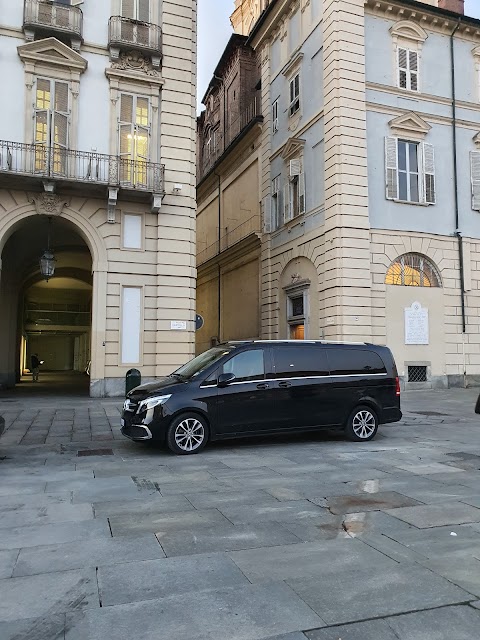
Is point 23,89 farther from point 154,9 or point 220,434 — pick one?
Result: point 220,434

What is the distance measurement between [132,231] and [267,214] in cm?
972

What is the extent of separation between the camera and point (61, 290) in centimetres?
3519

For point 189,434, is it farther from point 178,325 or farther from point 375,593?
point 178,325

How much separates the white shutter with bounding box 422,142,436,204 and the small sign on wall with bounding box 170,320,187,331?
1074 centimetres

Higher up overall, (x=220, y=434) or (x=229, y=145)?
(x=229, y=145)

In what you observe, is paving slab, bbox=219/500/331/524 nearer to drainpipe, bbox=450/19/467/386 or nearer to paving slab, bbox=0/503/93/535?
paving slab, bbox=0/503/93/535

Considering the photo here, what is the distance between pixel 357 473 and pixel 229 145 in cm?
2613

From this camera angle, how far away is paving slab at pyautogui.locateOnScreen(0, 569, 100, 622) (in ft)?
10.9

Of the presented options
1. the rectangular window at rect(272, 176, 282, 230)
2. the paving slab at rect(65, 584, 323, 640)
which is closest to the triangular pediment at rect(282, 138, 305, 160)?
the rectangular window at rect(272, 176, 282, 230)

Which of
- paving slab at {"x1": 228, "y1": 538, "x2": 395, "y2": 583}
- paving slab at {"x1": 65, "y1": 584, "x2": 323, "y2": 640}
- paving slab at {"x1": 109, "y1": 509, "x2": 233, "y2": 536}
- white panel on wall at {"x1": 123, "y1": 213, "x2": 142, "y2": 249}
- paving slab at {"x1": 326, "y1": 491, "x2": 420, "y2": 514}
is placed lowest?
paving slab at {"x1": 65, "y1": 584, "x2": 323, "y2": 640}

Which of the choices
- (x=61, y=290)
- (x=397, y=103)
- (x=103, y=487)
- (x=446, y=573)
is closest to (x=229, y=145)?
(x=397, y=103)

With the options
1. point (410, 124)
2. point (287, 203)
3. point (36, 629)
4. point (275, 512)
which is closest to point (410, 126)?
point (410, 124)

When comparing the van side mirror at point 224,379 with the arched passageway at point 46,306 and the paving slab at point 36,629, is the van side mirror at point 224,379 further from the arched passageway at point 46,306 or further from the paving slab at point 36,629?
the arched passageway at point 46,306

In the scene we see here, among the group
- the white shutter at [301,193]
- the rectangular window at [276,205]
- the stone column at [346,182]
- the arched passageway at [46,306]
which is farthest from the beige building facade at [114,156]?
the rectangular window at [276,205]
